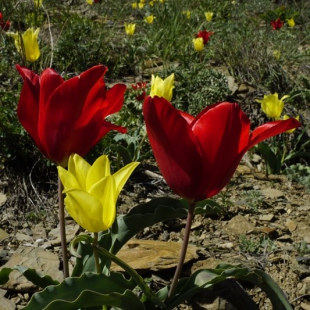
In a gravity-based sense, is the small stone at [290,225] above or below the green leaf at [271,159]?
above

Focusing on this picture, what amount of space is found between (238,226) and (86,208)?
151 centimetres

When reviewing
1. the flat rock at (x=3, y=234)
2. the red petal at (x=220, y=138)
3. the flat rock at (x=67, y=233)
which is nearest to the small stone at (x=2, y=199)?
the flat rock at (x=3, y=234)

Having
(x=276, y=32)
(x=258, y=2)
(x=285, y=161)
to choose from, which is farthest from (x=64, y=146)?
(x=258, y=2)

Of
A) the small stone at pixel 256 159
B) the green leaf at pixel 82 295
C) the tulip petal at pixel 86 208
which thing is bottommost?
the small stone at pixel 256 159

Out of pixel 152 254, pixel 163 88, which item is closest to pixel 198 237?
pixel 152 254

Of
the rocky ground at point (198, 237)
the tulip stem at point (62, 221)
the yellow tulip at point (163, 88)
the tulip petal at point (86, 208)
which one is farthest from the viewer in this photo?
the yellow tulip at point (163, 88)

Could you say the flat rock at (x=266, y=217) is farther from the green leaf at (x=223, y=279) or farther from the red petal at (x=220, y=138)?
the red petal at (x=220, y=138)

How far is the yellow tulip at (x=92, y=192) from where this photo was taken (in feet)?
3.53

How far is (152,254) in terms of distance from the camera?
2051mm

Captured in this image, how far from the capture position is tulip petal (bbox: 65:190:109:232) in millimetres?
1070

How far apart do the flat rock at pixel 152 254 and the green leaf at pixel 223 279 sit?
0.53 meters

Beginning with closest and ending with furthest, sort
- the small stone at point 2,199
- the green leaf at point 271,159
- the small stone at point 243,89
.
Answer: the small stone at point 2,199 → the green leaf at point 271,159 → the small stone at point 243,89

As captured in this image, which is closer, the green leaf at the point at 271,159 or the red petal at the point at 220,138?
the red petal at the point at 220,138

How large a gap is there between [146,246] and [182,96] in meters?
2.31
